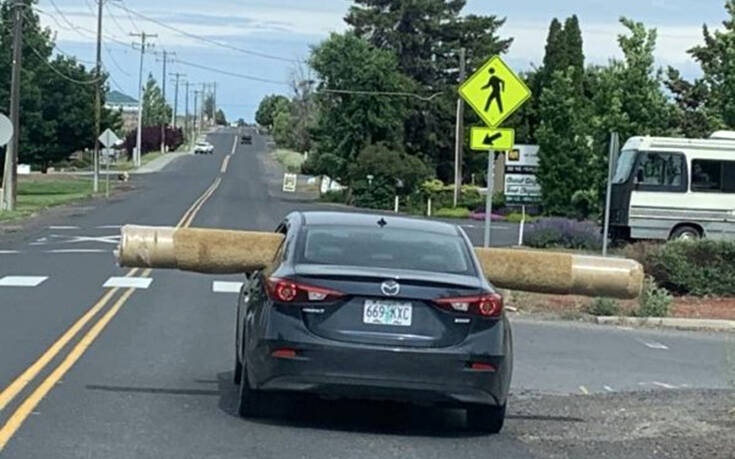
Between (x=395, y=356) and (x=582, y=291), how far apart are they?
2.69 metres

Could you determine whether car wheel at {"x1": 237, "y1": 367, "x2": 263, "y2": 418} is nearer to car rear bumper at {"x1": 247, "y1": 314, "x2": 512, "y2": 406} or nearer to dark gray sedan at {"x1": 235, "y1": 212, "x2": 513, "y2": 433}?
dark gray sedan at {"x1": 235, "y1": 212, "x2": 513, "y2": 433}

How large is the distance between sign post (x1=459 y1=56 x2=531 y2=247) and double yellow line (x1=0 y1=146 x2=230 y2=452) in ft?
18.7

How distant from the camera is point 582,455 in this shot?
379 inches

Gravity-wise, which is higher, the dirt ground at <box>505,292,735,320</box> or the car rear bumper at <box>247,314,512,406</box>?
the car rear bumper at <box>247,314,512,406</box>

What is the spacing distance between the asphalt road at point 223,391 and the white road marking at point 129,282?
100mm

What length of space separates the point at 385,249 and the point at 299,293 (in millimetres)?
969

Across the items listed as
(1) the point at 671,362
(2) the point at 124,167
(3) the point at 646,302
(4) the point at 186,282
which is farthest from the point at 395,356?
(2) the point at 124,167

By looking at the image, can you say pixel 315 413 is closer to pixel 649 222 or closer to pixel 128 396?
pixel 128 396

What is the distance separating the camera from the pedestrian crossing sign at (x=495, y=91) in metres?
20.5

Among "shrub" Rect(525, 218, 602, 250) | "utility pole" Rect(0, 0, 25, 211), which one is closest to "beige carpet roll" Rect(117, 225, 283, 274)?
"shrub" Rect(525, 218, 602, 250)

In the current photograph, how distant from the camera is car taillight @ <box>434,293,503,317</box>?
385 inches

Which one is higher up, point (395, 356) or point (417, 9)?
point (417, 9)

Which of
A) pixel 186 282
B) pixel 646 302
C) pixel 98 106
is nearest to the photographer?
pixel 646 302

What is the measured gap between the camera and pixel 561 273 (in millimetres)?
11852
